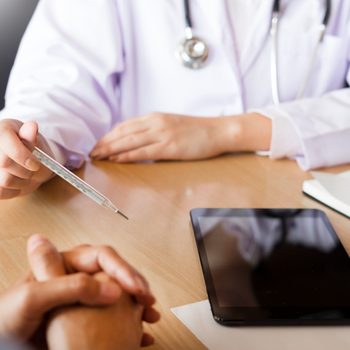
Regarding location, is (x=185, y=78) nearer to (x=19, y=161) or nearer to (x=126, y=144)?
(x=126, y=144)

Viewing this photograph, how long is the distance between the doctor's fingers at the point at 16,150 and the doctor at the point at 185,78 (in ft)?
0.39

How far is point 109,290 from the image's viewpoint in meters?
0.34

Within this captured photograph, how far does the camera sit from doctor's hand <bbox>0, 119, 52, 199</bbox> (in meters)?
0.59

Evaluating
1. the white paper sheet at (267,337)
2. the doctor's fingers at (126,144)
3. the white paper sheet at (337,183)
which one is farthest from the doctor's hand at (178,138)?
the white paper sheet at (267,337)

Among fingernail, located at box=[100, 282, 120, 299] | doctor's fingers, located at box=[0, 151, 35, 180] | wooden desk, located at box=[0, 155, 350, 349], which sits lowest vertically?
wooden desk, located at box=[0, 155, 350, 349]

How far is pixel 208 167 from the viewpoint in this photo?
2.61 feet

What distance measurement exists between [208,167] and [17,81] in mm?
359

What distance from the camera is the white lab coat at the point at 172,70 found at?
2.79ft

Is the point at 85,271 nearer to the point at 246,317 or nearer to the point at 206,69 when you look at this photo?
the point at 246,317

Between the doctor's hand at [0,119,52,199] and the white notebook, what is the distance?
34 centimetres

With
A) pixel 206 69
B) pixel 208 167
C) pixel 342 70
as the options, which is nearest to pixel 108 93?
pixel 206 69

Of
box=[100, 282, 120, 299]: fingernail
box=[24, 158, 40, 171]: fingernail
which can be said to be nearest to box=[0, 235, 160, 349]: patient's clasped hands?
box=[100, 282, 120, 299]: fingernail

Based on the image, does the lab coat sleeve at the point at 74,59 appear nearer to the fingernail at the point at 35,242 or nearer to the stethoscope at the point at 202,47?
the stethoscope at the point at 202,47

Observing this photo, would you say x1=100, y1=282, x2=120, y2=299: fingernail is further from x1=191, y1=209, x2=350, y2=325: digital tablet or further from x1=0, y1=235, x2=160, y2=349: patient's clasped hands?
x1=191, y1=209, x2=350, y2=325: digital tablet
